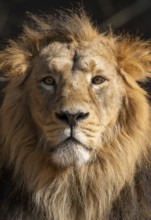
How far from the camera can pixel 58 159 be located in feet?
15.9

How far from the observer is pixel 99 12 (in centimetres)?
850

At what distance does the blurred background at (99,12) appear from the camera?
8.24 metres

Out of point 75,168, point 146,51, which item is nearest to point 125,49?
point 146,51

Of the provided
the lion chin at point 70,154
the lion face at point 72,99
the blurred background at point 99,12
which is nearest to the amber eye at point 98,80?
the lion face at point 72,99

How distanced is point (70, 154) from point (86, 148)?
10 cm

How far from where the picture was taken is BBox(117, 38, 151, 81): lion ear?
5.14m

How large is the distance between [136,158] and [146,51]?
69cm

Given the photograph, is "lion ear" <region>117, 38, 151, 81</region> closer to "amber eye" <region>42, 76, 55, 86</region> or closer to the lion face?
the lion face

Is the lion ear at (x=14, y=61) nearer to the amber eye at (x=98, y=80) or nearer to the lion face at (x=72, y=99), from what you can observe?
the lion face at (x=72, y=99)

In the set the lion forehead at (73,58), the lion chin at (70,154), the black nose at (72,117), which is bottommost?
the lion chin at (70,154)

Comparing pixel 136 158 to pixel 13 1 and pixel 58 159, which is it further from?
pixel 13 1

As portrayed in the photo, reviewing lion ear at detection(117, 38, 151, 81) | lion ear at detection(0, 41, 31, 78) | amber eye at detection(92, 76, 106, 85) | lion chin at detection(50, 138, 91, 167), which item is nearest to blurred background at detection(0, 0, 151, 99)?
lion ear at detection(117, 38, 151, 81)

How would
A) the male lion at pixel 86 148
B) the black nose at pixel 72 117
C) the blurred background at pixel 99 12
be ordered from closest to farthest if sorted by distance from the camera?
the black nose at pixel 72 117
the male lion at pixel 86 148
the blurred background at pixel 99 12

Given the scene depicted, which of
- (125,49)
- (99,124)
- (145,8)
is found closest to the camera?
(99,124)
